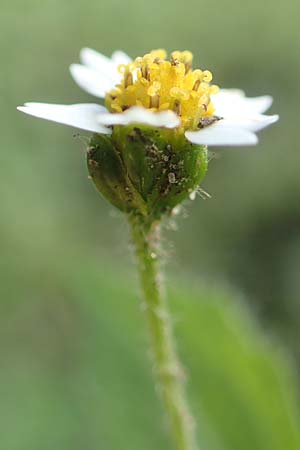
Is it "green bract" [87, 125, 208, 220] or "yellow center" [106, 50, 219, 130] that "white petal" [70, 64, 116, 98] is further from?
"green bract" [87, 125, 208, 220]

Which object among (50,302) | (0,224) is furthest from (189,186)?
(0,224)

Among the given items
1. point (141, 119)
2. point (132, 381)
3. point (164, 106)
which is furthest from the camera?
point (132, 381)

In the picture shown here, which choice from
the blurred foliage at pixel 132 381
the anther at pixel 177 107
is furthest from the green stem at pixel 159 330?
the blurred foliage at pixel 132 381

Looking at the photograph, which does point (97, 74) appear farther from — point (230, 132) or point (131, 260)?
point (230, 132)

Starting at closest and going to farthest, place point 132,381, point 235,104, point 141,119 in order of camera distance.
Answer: point 141,119, point 235,104, point 132,381

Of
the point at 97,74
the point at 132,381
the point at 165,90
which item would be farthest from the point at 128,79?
the point at 132,381

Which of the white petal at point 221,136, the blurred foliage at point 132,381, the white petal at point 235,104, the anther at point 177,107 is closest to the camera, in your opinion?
the white petal at point 221,136

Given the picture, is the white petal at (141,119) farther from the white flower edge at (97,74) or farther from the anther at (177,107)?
the white flower edge at (97,74)

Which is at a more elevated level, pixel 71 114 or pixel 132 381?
pixel 132 381
